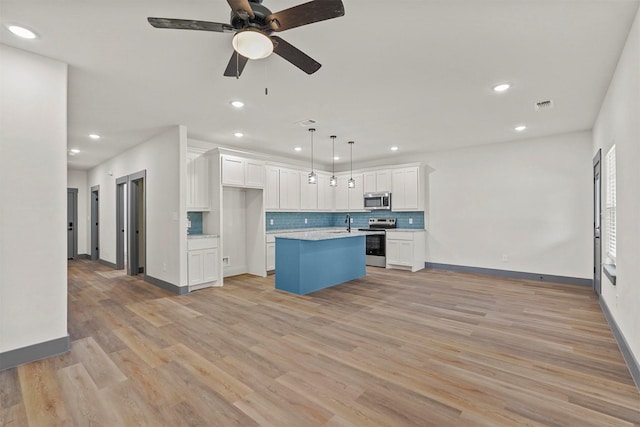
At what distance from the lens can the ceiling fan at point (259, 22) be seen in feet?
5.70

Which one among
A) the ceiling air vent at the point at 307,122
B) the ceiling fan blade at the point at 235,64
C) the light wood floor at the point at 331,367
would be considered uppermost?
the ceiling air vent at the point at 307,122

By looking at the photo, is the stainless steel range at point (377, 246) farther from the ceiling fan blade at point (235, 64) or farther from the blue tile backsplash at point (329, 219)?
the ceiling fan blade at point (235, 64)

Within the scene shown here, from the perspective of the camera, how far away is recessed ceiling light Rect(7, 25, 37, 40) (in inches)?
94.6

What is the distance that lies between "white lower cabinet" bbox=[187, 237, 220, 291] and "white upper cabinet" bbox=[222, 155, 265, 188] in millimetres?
1170

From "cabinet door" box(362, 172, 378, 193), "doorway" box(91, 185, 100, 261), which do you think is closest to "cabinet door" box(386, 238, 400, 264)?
"cabinet door" box(362, 172, 378, 193)

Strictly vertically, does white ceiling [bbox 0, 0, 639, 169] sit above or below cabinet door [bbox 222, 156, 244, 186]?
above

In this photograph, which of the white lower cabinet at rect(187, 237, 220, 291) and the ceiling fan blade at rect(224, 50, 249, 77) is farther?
the white lower cabinet at rect(187, 237, 220, 291)

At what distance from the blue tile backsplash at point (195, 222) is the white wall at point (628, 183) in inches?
237

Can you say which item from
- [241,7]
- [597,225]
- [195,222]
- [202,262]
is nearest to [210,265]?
[202,262]

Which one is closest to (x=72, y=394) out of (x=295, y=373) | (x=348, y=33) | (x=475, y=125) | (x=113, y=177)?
(x=295, y=373)

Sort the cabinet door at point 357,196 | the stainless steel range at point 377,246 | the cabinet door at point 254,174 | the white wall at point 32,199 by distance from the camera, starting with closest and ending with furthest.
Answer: the white wall at point 32,199
the cabinet door at point 254,174
the stainless steel range at point 377,246
the cabinet door at point 357,196

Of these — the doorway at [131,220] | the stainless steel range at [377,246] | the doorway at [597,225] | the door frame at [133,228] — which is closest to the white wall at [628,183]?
the doorway at [597,225]

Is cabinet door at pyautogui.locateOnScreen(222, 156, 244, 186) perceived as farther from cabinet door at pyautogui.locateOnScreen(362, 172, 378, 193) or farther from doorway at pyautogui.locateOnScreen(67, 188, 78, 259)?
doorway at pyautogui.locateOnScreen(67, 188, 78, 259)

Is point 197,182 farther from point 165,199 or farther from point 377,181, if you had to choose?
point 377,181
